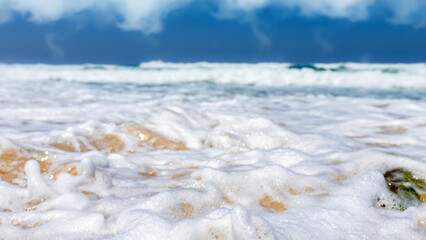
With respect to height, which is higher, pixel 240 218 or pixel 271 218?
pixel 240 218

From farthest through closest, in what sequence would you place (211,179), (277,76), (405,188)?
(277,76)
(211,179)
(405,188)

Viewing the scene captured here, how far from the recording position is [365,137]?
3.52 meters

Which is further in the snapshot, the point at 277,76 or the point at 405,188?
the point at 277,76

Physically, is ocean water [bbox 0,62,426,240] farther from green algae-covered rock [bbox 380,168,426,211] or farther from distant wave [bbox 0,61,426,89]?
distant wave [bbox 0,61,426,89]

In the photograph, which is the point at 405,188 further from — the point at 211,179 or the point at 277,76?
the point at 277,76

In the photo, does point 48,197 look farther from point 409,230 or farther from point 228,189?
point 409,230

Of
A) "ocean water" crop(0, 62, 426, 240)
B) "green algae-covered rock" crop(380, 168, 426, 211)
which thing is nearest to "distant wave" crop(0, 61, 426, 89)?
"ocean water" crop(0, 62, 426, 240)

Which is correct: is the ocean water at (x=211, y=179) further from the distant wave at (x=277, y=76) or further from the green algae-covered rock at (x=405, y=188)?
the distant wave at (x=277, y=76)

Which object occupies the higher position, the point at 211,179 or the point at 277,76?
the point at 277,76

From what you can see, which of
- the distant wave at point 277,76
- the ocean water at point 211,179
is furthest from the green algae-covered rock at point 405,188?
the distant wave at point 277,76

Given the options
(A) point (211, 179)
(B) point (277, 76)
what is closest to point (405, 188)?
(A) point (211, 179)

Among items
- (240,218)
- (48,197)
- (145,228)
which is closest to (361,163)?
(240,218)

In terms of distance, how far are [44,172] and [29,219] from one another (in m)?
0.74

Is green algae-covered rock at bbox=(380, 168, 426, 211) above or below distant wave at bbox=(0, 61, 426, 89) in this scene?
below
